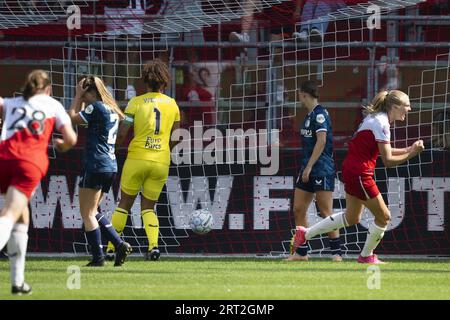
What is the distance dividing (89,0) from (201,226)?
3.30 metres

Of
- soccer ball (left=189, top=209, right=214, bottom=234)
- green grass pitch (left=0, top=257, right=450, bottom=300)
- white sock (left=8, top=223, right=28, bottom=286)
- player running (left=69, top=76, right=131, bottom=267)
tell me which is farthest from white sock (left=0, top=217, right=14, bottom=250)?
soccer ball (left=189, top=209, right=214, bottom=234)

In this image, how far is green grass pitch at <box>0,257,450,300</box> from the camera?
9.48 metres

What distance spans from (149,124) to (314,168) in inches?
73.8

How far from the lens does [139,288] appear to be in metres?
9.85

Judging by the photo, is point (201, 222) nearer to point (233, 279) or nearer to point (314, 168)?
point (314, 168)

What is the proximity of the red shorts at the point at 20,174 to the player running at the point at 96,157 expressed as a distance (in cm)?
272

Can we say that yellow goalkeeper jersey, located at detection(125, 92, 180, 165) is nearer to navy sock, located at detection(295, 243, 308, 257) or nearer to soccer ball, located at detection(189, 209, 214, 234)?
soccer ball, located at detection(189, 209, 214, 234)

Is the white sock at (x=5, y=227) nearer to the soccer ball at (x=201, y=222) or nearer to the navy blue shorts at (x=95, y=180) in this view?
the navy blue shorts at (x=95, y=180)

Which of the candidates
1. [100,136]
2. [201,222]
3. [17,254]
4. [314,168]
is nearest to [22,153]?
[17,254]

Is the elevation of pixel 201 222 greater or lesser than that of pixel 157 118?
lesser

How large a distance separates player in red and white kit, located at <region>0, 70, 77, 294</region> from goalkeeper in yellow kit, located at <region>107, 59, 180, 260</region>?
3.46 metres

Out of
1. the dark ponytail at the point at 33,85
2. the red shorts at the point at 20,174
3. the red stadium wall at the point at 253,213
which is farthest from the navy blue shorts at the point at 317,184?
the red shorts at the point at 20,174

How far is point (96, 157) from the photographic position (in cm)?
1205

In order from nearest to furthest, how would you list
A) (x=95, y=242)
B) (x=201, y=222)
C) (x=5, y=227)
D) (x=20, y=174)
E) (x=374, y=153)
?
(x=5, y=227)
(x=20, y=174)
(x=95, y=242)
(x=374, y=153)
(x=201, y=222)
